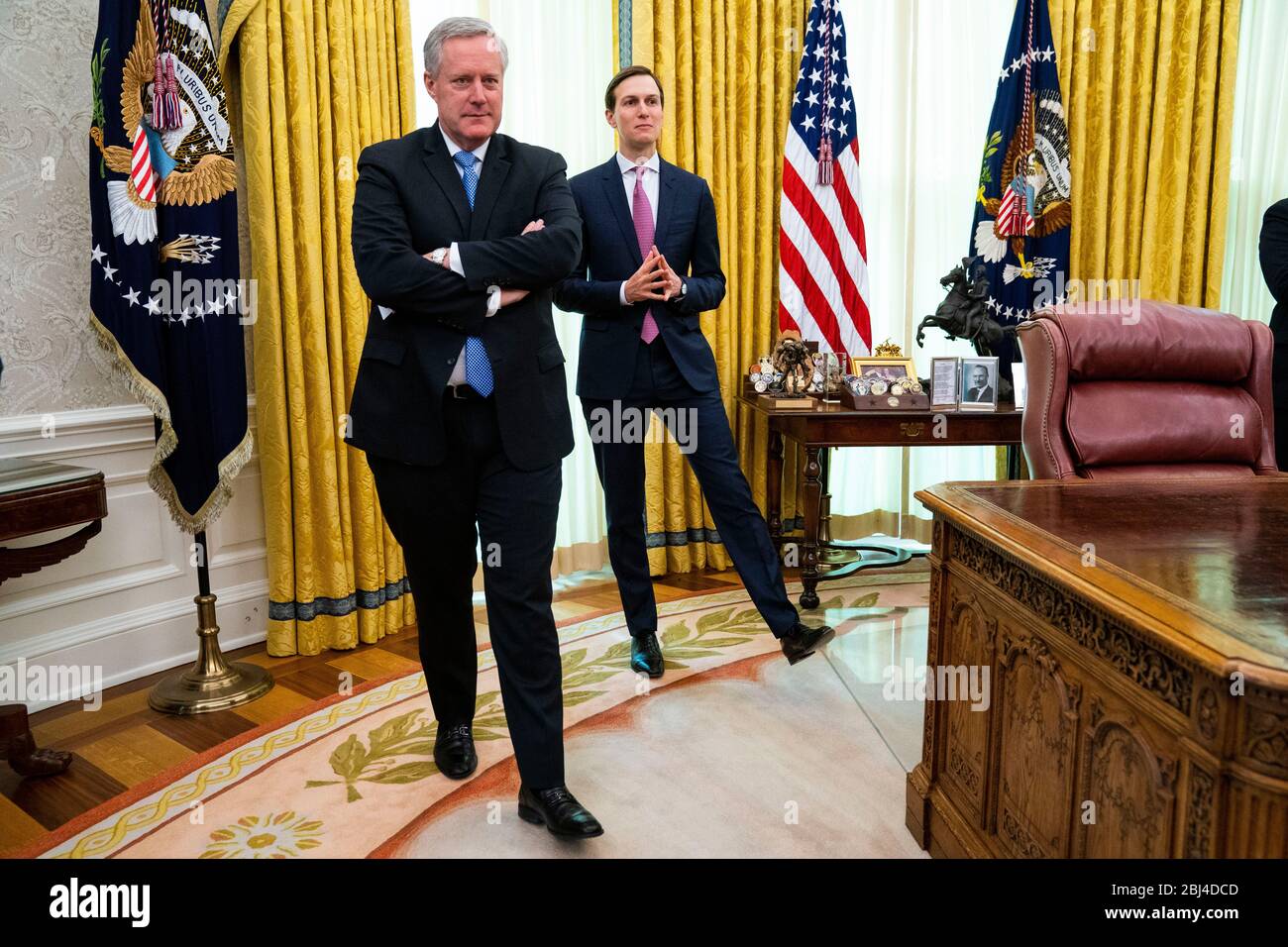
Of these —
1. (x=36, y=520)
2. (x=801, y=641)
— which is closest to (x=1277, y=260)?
(x=801, y=641)

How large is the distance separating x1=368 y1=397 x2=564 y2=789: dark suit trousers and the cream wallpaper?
135 centimetres

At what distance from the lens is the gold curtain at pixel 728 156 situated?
396cm

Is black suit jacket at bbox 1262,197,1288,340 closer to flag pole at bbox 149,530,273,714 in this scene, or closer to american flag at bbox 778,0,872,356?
american flag at bbox 778,0,872,356

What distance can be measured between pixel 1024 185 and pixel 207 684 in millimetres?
3777

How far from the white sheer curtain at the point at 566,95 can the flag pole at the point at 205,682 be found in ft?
4.04

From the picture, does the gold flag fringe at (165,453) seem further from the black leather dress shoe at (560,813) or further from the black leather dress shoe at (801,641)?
the black leather dress shoe at (801,641)

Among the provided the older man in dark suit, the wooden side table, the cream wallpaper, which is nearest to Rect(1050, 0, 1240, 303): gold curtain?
the older man in dark suit

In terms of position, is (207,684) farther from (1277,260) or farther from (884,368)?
(1277,260)

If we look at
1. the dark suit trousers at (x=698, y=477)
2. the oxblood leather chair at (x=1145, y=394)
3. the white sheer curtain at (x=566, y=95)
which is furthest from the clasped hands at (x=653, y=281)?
the white sheer curtain at (x=566, y=95)

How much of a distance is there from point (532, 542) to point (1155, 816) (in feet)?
3.98

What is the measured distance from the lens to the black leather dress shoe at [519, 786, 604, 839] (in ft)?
6.40
